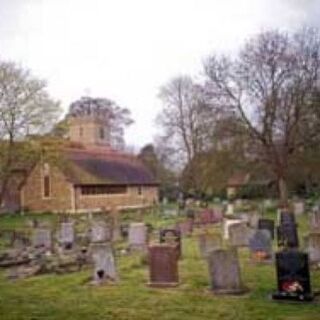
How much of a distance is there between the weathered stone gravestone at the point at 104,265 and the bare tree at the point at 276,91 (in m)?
25.0

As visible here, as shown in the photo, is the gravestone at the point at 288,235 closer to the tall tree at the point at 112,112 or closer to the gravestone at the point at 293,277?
the gravestone at the point at 293,277

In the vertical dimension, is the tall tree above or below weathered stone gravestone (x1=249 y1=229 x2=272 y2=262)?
above

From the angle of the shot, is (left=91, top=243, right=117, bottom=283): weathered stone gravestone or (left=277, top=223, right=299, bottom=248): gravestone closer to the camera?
(left=91, top=243, right=117, bottom=283): weathered stone gravestone

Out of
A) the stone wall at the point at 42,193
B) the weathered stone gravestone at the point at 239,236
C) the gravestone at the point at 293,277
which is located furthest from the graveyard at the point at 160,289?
the stone wall at the point at 42,193

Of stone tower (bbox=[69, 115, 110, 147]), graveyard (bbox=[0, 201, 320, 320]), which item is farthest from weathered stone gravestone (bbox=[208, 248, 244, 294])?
stone tower (bbox=[69, 115, 110, 147])

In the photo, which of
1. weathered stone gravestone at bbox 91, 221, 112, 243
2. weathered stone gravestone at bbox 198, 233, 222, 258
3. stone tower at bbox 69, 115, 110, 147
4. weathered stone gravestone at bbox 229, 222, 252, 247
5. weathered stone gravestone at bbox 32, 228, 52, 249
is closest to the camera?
weathered stone gravestone at bbox 198, 233, 222, 258

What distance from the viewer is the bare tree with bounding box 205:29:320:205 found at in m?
37.9

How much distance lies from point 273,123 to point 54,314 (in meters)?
29.5

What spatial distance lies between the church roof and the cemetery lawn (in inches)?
1361

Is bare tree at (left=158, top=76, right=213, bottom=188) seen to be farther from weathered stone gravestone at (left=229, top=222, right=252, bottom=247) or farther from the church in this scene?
weathered stone gravestone at (left=229, top=222, right=252, bottom=247)

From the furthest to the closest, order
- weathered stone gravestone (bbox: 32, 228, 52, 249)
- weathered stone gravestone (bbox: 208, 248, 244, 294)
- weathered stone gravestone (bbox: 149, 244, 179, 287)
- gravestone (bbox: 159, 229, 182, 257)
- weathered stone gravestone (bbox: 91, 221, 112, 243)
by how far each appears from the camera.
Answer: weathered stone gravestone (bbox: 91, 221, 112, 243) < weathered stone gravestone (bbox: 32, 228, 52, 249) < gravestone (bbox: 159, 229, 182, 257) < weathered stone gravestone (bbox: 149, 244, 179, 287) < weathered stone gravestone (bbox: 208, 248, 244, 294)

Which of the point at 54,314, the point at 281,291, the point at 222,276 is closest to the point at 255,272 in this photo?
the point at 222,276

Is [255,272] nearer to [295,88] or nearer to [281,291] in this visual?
[281,291]

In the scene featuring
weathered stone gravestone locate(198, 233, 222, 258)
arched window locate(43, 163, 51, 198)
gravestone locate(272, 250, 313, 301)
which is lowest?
gravestone locate(272, 250, 313, 301)
